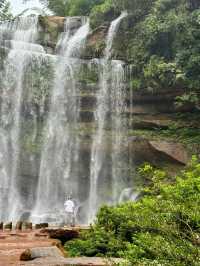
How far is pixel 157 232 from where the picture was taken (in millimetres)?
5422

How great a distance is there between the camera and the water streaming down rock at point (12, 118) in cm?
2364

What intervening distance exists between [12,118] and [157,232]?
67.2 feet

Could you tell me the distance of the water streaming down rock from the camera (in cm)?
2364

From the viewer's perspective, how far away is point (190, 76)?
2175 centimetres

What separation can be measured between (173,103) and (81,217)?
736cm

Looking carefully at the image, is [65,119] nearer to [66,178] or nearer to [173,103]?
[66,178]

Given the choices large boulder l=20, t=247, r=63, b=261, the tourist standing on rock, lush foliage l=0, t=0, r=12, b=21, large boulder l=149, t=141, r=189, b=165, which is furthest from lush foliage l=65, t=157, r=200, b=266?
lush foliage l=0, t=0, r=12, b=21

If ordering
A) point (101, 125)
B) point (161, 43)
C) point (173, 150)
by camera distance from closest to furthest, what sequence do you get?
1. point (173, 150)
2. point (161, 43)
3. point (101, 125)

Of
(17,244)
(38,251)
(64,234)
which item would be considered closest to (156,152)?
(64,234)

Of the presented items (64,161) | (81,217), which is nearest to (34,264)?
(81,217)

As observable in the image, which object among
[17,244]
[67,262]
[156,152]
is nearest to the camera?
[67,262]

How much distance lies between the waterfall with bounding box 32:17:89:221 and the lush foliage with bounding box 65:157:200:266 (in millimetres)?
13048

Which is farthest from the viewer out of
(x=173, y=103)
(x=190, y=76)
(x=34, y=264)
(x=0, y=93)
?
(x=0, y=93)

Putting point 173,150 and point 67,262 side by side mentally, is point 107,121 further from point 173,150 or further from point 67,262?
point 67,262
